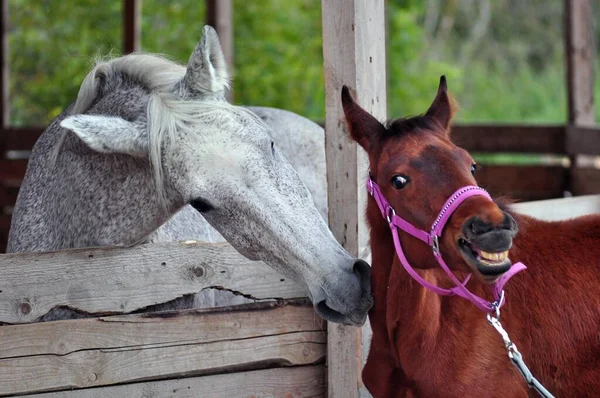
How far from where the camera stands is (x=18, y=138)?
823 centimetres

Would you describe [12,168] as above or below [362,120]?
below

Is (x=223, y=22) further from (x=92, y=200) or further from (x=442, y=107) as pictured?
(x=442, y=107)

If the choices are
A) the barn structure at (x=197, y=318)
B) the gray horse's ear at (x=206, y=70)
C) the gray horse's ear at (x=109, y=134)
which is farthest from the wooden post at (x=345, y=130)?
the gray horse's ear at (x=109, y=134)

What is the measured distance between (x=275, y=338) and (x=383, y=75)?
1095mm

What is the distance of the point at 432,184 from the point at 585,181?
202 inches

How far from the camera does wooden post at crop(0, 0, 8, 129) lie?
7.95 meters

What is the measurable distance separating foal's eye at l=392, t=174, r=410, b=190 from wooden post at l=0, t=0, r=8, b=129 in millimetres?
6416

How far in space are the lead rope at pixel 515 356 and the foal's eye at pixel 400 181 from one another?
494 mm

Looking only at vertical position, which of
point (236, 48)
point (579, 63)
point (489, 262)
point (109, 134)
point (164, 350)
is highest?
point (236, 48)

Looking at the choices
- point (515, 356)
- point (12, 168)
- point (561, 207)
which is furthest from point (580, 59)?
point (12, 168)

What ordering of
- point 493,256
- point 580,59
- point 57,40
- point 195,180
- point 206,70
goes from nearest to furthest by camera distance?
point 493,256
point 195,180
point 206,70
point 580,59
point 57,40

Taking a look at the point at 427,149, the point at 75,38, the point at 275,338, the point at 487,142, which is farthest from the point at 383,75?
the point at 75,38

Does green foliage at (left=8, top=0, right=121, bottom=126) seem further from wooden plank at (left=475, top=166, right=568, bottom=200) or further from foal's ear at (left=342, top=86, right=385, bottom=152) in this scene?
foal's ear at (left=342, top=86, right=385, bottom=152)

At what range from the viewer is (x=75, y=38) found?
9664mm
